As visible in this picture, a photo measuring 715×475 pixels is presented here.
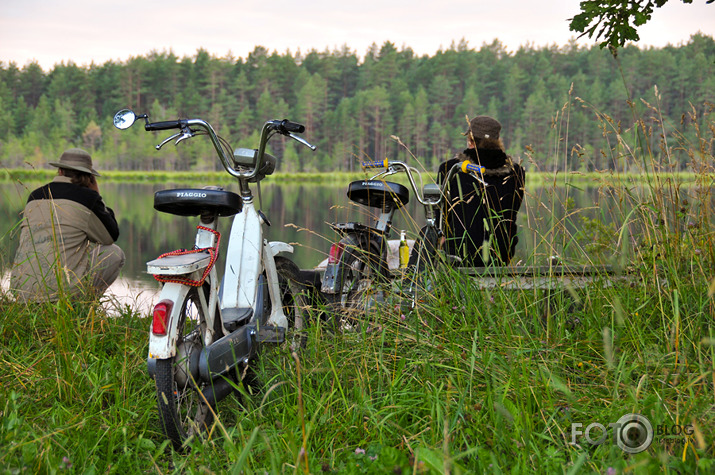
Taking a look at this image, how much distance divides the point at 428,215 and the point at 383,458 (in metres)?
2.58

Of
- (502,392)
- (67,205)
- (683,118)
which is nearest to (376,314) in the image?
(502,392)

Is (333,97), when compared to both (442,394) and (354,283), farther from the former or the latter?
(442,394)

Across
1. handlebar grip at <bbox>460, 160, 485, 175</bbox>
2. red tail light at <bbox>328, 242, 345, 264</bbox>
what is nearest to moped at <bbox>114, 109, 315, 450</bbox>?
red tail light at <bbox>328, 242, 345, 264</bbox>

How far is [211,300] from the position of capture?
2.78 m

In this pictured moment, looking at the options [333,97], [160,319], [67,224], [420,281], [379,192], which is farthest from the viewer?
[333,97]

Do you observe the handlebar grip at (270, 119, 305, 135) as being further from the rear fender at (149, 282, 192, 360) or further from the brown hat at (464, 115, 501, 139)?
the brown hat at (464, 115, 501, 139)

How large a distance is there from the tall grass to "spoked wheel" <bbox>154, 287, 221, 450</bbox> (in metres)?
0.09

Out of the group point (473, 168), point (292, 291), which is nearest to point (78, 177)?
point (292, 291)

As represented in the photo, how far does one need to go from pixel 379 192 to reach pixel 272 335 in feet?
4.01

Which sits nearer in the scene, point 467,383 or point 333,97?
point 467,383

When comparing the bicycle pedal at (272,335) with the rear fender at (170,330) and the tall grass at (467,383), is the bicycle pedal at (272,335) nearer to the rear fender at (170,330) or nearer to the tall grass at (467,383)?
the tall grass at (467,383)

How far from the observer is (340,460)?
6.61ft

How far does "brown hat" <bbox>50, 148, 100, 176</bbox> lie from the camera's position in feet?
15.4

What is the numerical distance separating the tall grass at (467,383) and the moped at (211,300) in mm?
142
